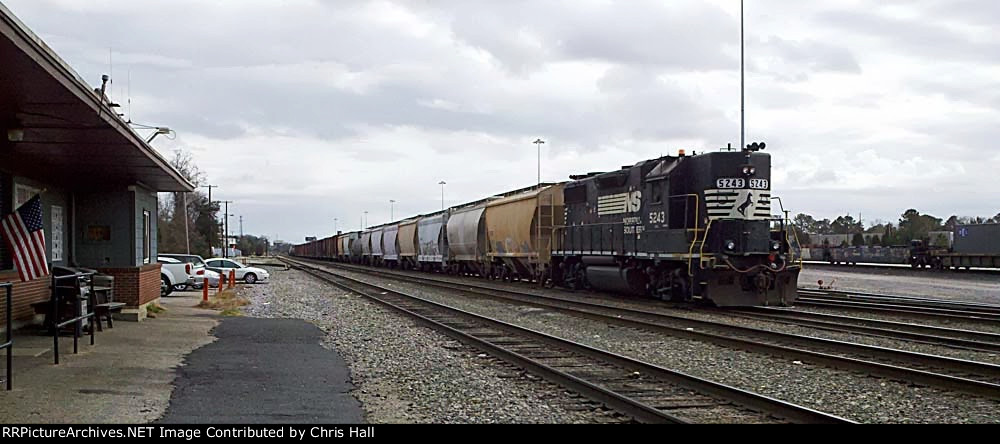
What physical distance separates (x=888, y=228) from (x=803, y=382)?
102 metres

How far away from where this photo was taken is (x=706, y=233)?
18859 millimetres

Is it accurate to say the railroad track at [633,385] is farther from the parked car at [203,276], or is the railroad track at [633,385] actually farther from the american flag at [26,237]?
the parked car at [203,276]

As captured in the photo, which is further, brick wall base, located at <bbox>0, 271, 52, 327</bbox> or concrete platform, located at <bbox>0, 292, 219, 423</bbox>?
brick wall base, located at <bbox>0, 271, 52, 327</bbox>

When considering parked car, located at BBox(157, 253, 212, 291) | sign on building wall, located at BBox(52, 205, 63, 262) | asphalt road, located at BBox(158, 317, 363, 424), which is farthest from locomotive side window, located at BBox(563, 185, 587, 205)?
sign on building wall, located at BBox(52, 205, 63, 262)

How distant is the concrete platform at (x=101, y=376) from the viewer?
7672 mm

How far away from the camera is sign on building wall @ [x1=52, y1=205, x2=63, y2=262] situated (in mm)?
15977

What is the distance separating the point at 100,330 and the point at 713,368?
10126 millimetres

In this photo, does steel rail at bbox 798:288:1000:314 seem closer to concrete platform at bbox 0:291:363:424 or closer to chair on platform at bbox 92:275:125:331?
concrete platform at bbox 0:291:363:424

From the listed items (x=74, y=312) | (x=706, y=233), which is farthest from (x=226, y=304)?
(x=706, y=233)

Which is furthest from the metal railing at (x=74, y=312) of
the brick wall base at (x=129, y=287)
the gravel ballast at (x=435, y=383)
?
the gravel ballast at (x=435, y=383)

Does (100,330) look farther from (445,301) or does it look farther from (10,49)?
(445,301)

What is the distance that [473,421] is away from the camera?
8.01m

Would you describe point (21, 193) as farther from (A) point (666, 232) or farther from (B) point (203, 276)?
(B) point (203, 276)

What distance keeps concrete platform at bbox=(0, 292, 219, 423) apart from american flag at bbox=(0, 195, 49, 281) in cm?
111
